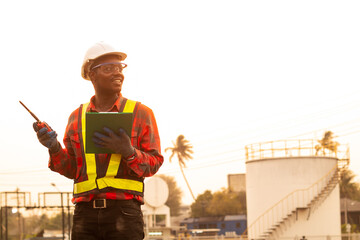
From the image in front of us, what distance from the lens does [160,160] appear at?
15.4ft

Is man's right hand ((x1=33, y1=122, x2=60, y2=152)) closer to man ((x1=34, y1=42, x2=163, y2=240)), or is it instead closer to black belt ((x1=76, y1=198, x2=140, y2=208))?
man ((x1=34, y1=42, x2=163, y2=240))

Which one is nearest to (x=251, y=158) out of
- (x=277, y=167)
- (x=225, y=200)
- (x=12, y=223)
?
(x=277, y=167)

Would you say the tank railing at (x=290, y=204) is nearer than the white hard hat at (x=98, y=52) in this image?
No

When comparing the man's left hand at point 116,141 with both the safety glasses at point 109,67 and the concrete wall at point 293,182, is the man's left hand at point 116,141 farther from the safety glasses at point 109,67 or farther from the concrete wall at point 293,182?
the concrete wall at point 293,182

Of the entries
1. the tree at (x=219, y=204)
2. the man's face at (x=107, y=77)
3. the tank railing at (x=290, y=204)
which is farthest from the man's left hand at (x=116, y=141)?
the tree at (x=219, y=204)

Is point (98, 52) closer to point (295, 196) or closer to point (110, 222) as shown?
point (110, 222)

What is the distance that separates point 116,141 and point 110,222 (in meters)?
0.58

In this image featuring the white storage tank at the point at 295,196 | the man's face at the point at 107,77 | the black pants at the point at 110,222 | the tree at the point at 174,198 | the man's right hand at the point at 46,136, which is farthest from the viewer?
the tree at the point at 174,198

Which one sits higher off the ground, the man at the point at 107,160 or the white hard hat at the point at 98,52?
the white hard hat at the point at 98,52

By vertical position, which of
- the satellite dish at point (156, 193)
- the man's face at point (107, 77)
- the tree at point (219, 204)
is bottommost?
the tree at point (219, 204)

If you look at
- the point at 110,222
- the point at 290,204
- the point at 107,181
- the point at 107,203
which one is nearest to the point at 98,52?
the point at 107,181

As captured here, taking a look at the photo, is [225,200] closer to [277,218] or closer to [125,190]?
[277,218]

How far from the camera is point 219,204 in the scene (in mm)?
109375

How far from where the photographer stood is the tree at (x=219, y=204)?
10969cm
